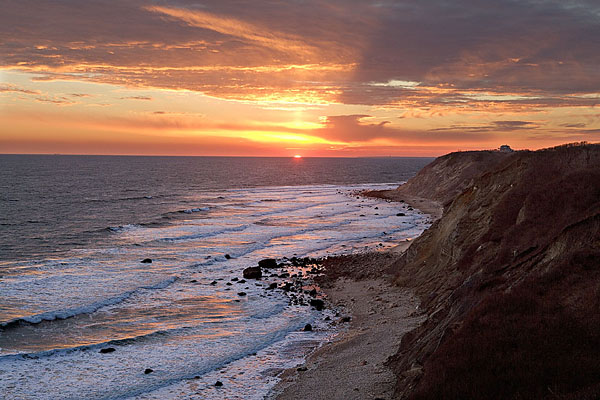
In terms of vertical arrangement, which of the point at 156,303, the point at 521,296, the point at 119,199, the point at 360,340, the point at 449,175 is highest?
the point at 449,175

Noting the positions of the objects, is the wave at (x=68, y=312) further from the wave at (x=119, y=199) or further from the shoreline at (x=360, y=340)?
the wave at (x=119, y=199)

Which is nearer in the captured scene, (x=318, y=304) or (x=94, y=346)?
(x=94, y=346)

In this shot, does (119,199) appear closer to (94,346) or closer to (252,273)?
(252,273)

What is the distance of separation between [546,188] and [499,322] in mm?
11982

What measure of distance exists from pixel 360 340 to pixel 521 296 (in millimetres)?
9055

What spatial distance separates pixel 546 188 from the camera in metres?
22.0

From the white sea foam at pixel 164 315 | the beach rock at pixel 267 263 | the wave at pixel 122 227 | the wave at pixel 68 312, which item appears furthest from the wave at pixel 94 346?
the wave at pixel 122 227

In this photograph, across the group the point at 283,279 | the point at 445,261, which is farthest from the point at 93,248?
the point at 445,261

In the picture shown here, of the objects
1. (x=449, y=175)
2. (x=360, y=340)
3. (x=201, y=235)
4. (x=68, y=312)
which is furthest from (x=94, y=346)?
(x=449, y=175)

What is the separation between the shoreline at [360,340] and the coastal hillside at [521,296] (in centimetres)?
86

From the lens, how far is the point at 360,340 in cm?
2091

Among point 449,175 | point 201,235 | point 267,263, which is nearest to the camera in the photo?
point 267,263

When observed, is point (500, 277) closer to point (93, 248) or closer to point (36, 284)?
point (36, 284)

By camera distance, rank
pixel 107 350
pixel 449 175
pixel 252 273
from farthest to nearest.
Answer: pixel 449 175 < pixel 252 273 < pixel 107 350
